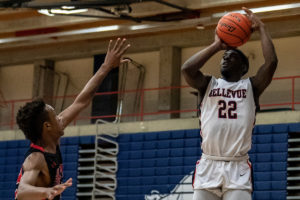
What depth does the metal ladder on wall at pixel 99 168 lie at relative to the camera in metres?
18.0

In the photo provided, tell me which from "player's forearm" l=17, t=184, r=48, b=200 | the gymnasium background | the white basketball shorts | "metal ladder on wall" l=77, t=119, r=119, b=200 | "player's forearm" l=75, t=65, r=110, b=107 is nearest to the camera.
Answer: "player's forearm" l=17, t=184, r=48, b=200

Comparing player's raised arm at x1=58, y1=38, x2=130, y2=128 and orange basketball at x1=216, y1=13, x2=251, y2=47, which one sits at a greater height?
orange basketball at x1=216, y1=13, x2=251, y2=47

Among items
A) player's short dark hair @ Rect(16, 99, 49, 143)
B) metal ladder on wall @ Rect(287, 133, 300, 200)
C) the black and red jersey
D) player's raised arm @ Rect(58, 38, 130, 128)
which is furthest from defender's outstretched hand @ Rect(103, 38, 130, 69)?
metal ladder on wall @ Rect(287, 133, 300, 200)

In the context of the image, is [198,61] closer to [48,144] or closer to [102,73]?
[102,73]

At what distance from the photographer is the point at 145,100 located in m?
20.3

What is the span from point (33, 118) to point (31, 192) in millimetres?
680

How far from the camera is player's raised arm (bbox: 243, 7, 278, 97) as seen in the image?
6129 mm

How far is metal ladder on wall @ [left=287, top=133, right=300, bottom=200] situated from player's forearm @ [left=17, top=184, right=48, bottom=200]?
1082 cm

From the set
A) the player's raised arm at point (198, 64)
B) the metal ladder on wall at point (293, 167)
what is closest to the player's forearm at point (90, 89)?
the player's raised arm at point (198, 64)

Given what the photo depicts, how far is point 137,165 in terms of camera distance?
Answer: 692 inches

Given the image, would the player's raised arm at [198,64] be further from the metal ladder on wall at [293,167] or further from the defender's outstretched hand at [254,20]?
the metal ladder on wall at [293,167]

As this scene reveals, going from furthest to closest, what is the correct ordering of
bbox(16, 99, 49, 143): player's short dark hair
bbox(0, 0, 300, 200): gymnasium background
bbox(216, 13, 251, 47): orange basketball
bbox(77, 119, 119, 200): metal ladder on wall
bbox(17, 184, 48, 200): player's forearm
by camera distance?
bbox(77, 119, 119, 200): metal ladder on wall → bbox(0, 0, 300, 200): gymnasium background → bbox(216, 13, 251, 47): orange basketball → bbox(16, 99, 49, 143): player's short dark hair → bbox(17, 184, 48, 200): player's forearm

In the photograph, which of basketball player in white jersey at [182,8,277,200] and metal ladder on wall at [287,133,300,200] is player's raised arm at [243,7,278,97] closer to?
basketball player in white jersey at [182,8,277,200]

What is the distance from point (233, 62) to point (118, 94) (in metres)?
13.9
